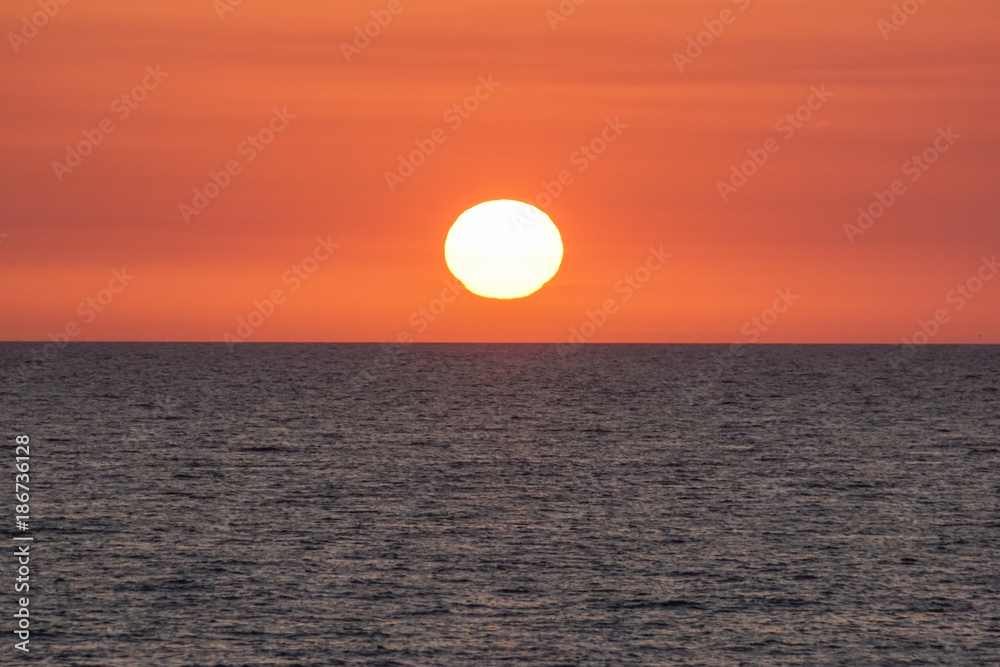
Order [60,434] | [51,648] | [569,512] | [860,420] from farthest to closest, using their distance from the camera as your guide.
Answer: [860,420], [60,434], [569,512], [51,648]

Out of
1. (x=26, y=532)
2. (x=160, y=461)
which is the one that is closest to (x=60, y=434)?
(x=160, y=461)

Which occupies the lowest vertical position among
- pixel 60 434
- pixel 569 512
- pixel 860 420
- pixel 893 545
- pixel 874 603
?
pixel 874 603

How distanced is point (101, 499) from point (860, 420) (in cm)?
7635

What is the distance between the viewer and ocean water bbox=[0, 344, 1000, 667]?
34.3 metres

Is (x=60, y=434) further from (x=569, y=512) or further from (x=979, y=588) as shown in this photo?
(x=979, y=588)

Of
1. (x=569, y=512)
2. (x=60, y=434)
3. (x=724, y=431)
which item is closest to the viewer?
(x=569, y=512)

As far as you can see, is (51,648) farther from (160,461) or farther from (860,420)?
(860,420)

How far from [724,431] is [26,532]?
63.9m

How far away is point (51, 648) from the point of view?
3278cm

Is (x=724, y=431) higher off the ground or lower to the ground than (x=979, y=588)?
higher

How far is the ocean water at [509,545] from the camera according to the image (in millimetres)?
34281

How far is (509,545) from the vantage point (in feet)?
157

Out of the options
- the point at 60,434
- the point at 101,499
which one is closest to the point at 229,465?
the point at 101,499

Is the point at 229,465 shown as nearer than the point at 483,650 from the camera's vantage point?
No
